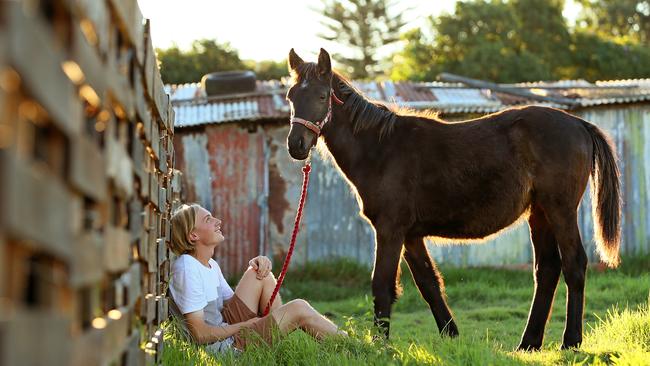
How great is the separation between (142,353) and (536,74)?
97.9ft

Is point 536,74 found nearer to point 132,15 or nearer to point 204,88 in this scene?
point 204,88

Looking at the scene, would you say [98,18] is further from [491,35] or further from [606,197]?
[491,35]

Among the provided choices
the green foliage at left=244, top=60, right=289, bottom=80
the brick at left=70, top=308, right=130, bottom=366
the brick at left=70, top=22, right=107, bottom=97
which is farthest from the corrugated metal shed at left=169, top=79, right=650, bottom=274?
the green foliage at left=244, top=60, right=289, bottom=80

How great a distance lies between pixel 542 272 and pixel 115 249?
4619 millimetres

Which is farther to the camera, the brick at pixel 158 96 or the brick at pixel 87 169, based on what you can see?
the brick at pixel 158 96

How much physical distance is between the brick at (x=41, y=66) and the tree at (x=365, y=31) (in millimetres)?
48349

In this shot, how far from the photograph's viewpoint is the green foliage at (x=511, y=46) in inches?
1283

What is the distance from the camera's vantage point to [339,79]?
6.39 m

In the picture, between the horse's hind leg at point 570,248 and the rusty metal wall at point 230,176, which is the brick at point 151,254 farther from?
the rusty metal wall at point 230,176

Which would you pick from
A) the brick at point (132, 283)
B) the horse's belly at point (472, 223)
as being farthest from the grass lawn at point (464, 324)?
the brick at point (132, 283)

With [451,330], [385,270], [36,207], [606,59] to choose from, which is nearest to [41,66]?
[36,207]

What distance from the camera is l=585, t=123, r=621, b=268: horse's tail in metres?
6.28

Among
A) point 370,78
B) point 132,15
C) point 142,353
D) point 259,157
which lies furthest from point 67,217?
point 370,78

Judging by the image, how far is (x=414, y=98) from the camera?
1377 cm
